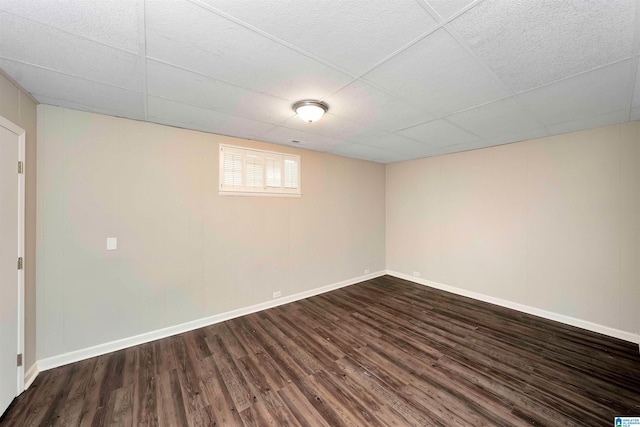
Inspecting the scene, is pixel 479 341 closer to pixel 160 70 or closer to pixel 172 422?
pixel 172 422

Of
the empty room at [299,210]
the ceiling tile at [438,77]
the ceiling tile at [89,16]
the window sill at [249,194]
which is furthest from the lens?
the window sill at [249,194]

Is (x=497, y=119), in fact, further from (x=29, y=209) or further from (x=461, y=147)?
(x=29, y=209)

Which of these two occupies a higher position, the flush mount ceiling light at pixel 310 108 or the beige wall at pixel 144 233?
the flush mount ceiling light at pixel 310 108

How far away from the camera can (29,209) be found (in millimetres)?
2158

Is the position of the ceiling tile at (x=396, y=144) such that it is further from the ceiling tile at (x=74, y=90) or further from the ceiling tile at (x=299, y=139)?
the ceiling tile at (x=74, y=90)

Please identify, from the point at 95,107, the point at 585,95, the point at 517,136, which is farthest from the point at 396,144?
the point at 95,107

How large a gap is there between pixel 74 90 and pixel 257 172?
2047 mm

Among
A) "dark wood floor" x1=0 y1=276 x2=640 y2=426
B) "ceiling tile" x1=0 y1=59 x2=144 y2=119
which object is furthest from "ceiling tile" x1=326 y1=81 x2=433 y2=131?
"dark wood floor" x1=0 y1=276 x2=640 y2=426

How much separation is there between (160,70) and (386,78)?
68.7 inches

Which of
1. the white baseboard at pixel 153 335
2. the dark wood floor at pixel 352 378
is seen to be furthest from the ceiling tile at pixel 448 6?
the white baseboard at pixel 153 335

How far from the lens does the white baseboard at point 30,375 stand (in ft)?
6.80

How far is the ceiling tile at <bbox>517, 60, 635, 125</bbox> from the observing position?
1.80 m

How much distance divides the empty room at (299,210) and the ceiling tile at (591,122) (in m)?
0.04

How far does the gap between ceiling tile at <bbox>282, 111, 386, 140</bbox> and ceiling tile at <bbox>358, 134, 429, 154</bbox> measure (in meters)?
0.24
